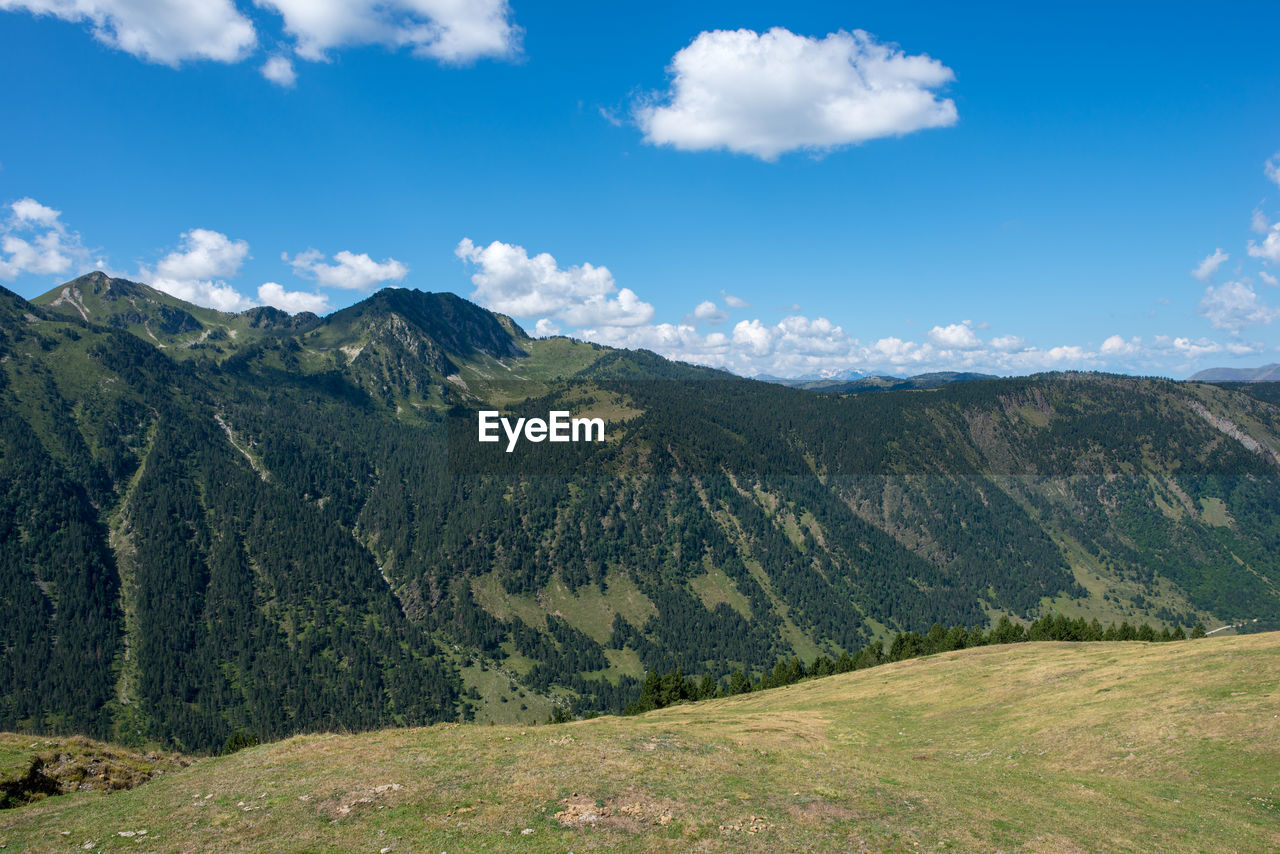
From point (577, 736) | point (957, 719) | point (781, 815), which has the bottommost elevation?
point (957, 719)

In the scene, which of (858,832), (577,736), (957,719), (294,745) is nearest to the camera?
(858,832)

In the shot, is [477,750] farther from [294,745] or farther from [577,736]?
[294,745]

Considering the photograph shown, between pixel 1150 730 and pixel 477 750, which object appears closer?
pixel 477 750

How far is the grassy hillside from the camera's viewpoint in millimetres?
24641

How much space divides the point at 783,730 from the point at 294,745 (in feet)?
130

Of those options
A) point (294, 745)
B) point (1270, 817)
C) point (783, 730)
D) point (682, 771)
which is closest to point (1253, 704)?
point (1270, 817)

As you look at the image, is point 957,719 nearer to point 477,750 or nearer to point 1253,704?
point 1253,704

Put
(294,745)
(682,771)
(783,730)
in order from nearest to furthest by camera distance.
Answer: (682,771) → (294,745) → (783,730)

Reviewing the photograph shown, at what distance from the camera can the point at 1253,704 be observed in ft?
138

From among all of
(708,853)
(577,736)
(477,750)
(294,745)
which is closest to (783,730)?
(577,736)

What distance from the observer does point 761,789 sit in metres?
31.8

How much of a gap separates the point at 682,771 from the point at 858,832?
1057 centimetres

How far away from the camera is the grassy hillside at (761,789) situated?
80.8 feet

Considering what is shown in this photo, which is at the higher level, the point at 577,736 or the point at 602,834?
the point at 602,834
